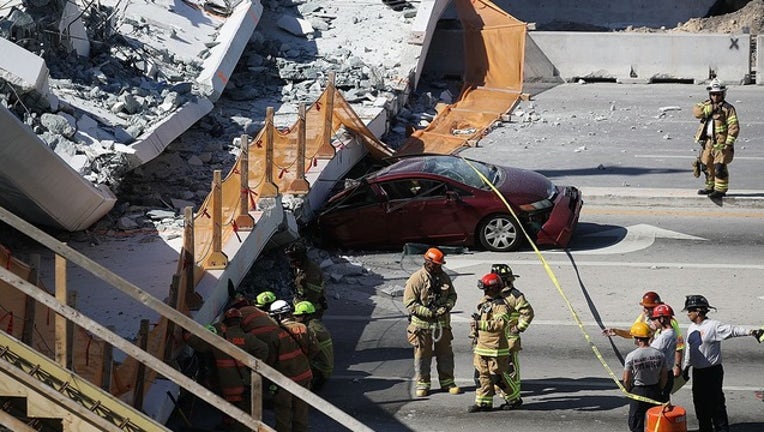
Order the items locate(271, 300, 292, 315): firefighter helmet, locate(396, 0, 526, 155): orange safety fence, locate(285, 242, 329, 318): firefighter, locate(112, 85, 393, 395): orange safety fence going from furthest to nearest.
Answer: locate(396, 0, 526, 155): orange safety fence
locate(285, 242, 329, 318): firefighter
locate(271, 300, 292, 315): firefighter helmet
locate(112, 85, 393, 395): orange safety fence

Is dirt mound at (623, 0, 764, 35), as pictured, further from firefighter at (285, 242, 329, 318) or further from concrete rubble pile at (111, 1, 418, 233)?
firefighter at (285, 242, 329, 318)

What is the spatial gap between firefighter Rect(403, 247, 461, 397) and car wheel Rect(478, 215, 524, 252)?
461 centimetres

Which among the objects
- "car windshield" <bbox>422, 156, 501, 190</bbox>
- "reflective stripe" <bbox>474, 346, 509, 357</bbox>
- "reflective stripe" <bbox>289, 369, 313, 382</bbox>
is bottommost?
"reflective stripe" <bbox>289, 369, 313, 382</bbox>

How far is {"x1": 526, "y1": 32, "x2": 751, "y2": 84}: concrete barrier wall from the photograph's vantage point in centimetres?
2756

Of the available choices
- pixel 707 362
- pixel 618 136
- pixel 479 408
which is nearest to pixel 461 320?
pixel 479 408

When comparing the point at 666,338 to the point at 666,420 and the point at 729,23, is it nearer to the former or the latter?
the point at 666,420

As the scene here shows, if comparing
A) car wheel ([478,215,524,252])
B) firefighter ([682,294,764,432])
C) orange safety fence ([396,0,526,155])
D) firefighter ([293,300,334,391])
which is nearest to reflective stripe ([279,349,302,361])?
firefighter ([293,300,334,391])

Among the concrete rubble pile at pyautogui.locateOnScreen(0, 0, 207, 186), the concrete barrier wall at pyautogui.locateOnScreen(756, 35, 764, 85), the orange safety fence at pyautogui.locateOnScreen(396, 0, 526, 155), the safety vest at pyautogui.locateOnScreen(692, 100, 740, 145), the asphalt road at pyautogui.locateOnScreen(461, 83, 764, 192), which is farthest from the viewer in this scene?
the concrete barrier wall at pyautogui.locateOnScreen(756, 35, 764, 85)

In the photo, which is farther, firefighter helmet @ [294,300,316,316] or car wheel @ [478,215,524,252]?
car wheel @ [478,215,524,252]

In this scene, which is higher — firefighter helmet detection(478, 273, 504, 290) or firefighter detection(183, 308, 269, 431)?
firefighter helmet detection(478, 273, 504, 290)

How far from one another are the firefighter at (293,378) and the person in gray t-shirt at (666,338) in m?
3.11

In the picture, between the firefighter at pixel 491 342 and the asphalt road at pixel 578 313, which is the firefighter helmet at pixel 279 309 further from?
the firefighter at pixel 491 342

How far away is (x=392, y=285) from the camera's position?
1725 cm

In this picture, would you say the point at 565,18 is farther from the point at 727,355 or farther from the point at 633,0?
the point at 727,355
